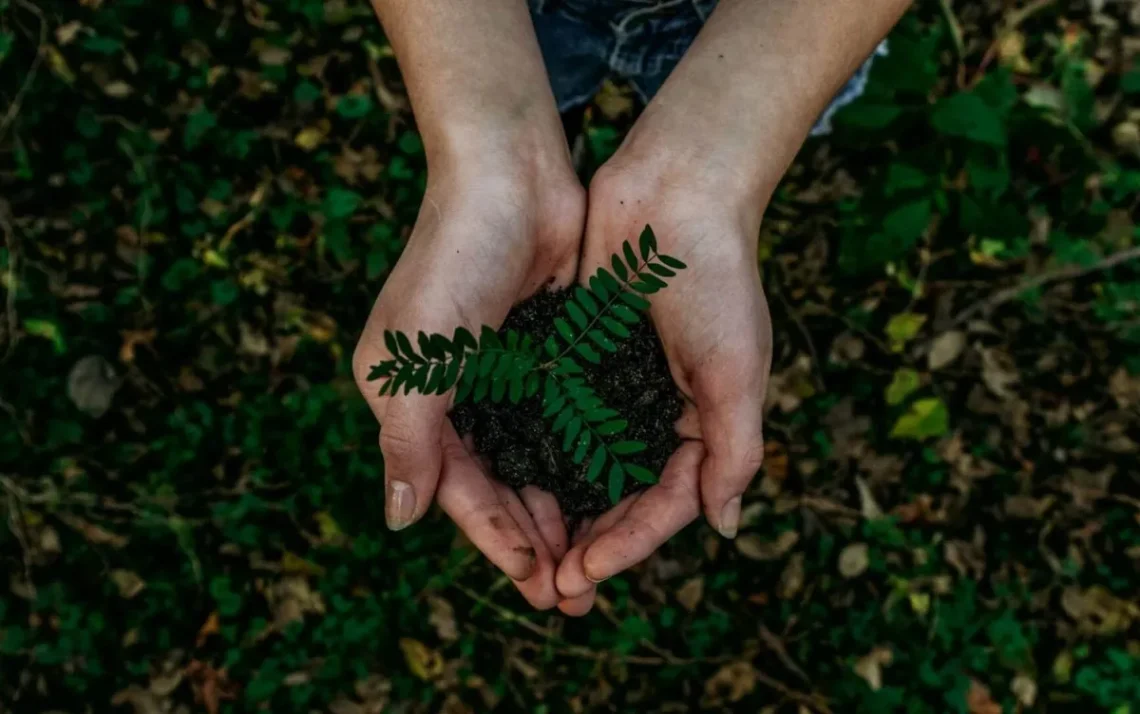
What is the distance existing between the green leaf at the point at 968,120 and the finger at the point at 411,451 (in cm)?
219

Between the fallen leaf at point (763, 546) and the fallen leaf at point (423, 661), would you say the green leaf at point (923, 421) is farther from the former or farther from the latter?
the fallen leaf at point (423, 661)

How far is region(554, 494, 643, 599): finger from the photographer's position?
2.47m

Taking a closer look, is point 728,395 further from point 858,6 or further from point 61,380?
point 61,380

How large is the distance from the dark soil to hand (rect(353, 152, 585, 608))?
5 cm

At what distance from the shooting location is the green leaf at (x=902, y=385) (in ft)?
12.1

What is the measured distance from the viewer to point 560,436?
2.49 meters

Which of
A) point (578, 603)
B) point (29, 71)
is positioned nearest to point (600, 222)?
point (578, 603)

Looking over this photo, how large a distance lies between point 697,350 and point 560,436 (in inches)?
16.5

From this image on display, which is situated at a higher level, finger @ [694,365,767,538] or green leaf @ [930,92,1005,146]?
finger @ [694,365,767,538]

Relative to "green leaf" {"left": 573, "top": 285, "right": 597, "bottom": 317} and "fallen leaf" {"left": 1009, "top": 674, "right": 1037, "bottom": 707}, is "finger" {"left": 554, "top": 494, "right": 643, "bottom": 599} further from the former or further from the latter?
"fallen leaf" {"left": 1009, "top": 674, "right": 1037, "bottom": 707}

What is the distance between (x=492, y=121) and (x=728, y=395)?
37.9 inches

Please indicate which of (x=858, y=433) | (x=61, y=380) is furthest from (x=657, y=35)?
(x=61, y=380)

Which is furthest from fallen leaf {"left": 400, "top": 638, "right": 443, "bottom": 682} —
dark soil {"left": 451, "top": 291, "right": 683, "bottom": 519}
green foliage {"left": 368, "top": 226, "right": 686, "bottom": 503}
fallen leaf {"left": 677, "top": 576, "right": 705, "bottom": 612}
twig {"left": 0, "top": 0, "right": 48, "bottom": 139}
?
twig {"left": 0, "top": 0, "right": 48, "bottom": 139}

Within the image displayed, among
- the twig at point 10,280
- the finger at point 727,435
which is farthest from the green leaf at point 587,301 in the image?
the twig at point 10,280
